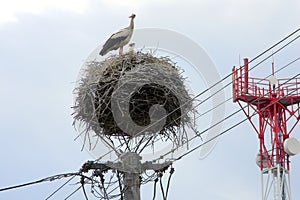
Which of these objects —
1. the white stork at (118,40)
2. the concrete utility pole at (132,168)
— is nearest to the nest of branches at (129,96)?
the concrete utility pole at (132,168)

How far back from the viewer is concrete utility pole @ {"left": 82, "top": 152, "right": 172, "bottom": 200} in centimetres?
801

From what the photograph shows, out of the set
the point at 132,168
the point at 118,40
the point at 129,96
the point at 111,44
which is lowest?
the point at 132,168

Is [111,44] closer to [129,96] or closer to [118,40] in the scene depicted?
[118,40]

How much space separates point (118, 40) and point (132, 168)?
2.99 m

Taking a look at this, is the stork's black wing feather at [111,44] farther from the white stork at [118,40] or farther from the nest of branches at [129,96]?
the nest of branches at [129,96]

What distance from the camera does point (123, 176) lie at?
8164 mm

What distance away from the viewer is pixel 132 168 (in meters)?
8.12

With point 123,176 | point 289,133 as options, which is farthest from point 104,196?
point 289,133

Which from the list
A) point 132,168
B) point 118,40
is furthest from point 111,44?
point 132,168

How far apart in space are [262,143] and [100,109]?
11391 mm

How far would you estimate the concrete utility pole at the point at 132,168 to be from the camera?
8008 millimetres

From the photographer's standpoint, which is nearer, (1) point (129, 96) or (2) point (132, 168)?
(2) point (132, 168)

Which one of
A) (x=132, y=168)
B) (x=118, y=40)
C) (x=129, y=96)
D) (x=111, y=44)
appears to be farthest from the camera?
(x=118, y=40)

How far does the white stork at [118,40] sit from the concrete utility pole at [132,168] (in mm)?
2268
